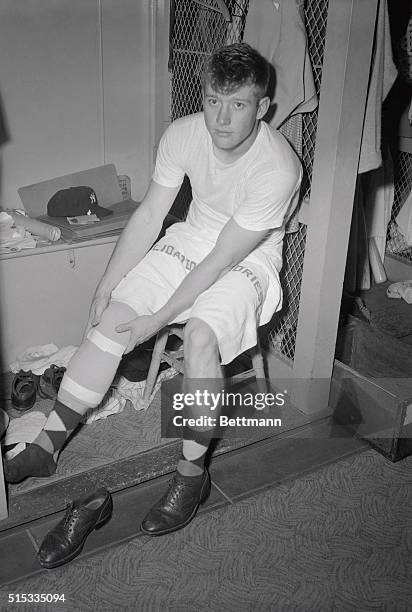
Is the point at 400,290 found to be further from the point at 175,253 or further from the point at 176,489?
the point at 176,489

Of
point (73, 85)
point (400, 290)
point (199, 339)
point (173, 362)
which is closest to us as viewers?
point (199, 339)

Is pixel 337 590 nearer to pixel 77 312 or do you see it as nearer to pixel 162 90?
pixel 77 312

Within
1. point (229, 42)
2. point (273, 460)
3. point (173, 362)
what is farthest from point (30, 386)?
point (229, 42)

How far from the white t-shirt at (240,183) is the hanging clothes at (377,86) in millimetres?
256

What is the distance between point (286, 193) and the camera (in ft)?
6.08

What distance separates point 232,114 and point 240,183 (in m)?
0.20

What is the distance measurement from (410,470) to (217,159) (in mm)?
1116

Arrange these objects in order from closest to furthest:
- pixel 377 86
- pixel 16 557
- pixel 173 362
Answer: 1. pixel 16 557
2. pixel 377 86
3. pixel 173 362

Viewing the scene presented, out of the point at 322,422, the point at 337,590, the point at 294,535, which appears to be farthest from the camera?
the point at 322,422

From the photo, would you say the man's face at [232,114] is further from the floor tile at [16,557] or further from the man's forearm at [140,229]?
Answer: the floor tile at [16,557]

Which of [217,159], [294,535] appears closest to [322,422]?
[294,535]

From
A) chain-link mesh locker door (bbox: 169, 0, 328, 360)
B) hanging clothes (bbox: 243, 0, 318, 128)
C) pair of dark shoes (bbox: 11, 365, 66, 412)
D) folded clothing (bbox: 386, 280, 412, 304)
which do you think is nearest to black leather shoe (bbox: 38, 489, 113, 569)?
pair of dark shoes (bbox: 11, 365, 66, 412)

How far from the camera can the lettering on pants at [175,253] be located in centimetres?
202

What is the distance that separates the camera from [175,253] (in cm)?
205
